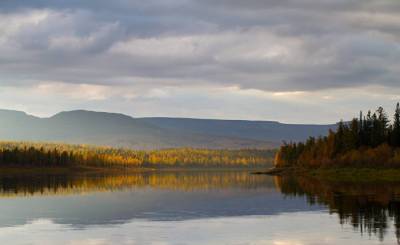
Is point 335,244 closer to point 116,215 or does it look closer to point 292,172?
point 116,215

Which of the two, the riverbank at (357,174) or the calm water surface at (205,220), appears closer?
the calm water surface at (205,220)

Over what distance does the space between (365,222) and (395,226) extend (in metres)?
3.56

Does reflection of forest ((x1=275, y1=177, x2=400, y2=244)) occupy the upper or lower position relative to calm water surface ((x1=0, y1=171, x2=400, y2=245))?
upper

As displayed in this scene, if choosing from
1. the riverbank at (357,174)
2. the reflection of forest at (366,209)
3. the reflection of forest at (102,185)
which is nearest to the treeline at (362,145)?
the riverbank at (357,174)

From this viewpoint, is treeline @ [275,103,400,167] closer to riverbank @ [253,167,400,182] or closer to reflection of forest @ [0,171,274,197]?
riverbank @ [253,167,400,182]

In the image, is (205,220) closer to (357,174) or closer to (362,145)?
(357,174)

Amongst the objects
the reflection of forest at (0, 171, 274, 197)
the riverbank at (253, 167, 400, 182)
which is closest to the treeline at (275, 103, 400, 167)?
the riverbank at (253, 167, 400, 182)

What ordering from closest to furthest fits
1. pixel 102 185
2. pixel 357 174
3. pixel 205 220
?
pixel 205 220
pixel 102 185
pixel 357 174

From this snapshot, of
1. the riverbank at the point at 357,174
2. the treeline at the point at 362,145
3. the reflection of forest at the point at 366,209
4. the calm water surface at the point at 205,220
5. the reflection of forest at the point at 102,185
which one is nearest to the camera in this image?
the calm water surface at the point at 205,220

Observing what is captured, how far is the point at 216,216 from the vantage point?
192ft

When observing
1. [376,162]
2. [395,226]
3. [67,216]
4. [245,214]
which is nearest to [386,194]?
[245,214]

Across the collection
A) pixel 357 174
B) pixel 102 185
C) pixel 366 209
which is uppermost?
pixel 357 174

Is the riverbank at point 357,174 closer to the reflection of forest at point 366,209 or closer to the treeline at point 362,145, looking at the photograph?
the treeline at point 362,145


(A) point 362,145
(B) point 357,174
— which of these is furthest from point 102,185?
(A) point 362,145
